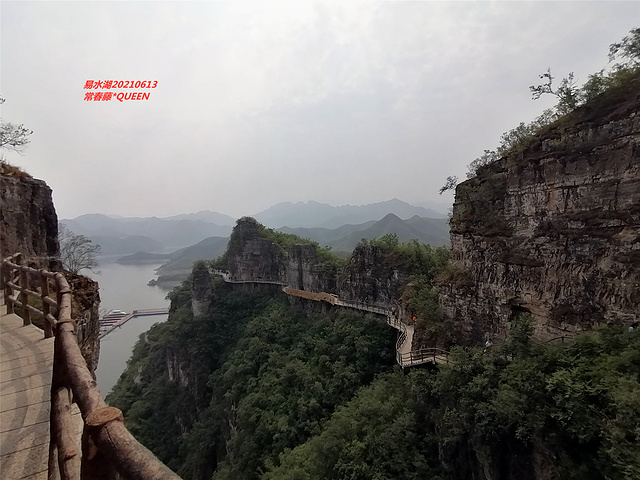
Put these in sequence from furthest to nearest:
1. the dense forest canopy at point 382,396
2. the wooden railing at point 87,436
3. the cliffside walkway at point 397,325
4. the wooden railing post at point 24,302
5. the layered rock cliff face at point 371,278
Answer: the layered rock cliff face at point 371,278 < the cliffside walkway at point 397,325 < the dense forest canopy at point 382,396 < the wooden railing post at point 24,302 < the wooden railing at point 87,436

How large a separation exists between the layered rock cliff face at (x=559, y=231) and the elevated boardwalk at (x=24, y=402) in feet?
40.8

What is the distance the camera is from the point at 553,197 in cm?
1104

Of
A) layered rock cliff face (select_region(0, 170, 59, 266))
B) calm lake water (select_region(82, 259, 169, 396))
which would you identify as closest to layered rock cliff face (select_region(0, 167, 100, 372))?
layered rock cliff face (select_region(0, 170, 59, 266))

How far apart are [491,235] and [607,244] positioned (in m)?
3.84

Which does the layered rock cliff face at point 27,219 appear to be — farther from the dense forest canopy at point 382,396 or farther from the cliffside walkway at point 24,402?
the dense forest canopy at point 382,396

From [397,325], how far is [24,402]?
55.9ft

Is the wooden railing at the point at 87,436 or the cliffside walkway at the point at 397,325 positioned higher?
the wooden railing at the point at 87,436

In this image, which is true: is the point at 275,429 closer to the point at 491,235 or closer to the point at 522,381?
the point at 522,381

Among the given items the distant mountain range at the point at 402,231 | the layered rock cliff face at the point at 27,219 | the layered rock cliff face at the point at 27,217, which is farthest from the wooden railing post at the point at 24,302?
the distant mountain range at the point at 402,231

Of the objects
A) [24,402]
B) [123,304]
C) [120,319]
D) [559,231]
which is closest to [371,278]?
[559,231]

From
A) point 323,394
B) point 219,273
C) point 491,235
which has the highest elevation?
point 491,235

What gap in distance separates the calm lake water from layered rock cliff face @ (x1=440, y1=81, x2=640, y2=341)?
1537 centimetres

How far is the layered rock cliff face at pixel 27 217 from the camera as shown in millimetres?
9570

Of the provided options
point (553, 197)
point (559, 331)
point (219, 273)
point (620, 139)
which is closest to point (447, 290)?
point (559, 331)
